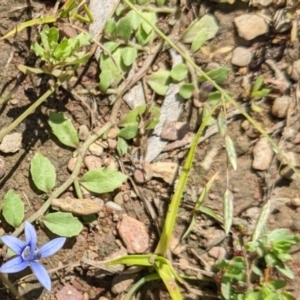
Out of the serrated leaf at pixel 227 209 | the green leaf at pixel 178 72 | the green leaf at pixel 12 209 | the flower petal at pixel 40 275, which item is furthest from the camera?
the green leaf at pixel 178 72

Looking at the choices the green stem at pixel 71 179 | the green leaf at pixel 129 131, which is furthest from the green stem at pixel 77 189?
the green leaf at pixel 129 131

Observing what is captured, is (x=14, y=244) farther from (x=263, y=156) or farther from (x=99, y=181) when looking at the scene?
(x=263, y=156)

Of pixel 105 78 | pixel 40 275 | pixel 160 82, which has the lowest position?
pixel 40 275

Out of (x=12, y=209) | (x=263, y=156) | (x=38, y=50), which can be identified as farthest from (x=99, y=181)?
(x=263, y=156)

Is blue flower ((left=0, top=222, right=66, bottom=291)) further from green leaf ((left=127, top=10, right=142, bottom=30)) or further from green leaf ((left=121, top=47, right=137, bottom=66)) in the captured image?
green leaf ((left=127, top=10, right=142, bottom=30))

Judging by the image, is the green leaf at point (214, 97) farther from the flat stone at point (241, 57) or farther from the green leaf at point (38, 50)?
the green leaf at point (38, 50)

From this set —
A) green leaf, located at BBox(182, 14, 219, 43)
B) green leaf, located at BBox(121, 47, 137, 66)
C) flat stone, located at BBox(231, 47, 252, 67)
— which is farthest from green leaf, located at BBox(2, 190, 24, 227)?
flat stone, located at BBox(231, 47, 252, 67)

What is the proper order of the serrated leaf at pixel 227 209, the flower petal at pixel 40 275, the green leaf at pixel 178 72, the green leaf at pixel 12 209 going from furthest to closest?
1. the green leaf at pixel 178 72
2. the green leaf at pixel 12 209
3. the serrated leaf at pixel 227 209
4. the flower petal at pixel 40 275
